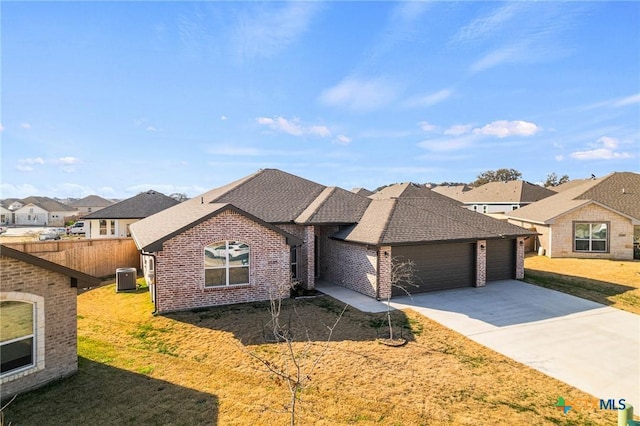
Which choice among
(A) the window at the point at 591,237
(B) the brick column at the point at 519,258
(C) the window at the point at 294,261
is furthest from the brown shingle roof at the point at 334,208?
(A) the window at the point at 591,237

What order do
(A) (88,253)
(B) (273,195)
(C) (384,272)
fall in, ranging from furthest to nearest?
(B) (273,195)
(A) (88,253)
(C) (384,272)

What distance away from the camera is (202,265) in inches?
508

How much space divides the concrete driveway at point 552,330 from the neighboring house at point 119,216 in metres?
27.6

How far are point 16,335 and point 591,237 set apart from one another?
30468 mm

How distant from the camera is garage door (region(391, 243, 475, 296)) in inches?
592

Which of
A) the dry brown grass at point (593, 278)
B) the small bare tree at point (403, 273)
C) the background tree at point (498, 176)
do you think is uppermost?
the background tree at point (498, 176)

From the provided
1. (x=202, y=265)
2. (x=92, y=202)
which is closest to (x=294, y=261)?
(x=202, y=265)

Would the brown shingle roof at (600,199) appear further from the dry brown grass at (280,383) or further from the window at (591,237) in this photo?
the dry brown grass at (280,383)

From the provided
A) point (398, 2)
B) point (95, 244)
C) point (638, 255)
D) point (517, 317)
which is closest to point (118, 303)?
point (95, 244)

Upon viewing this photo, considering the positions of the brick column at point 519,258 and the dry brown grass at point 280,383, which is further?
the brick column at point 519,258

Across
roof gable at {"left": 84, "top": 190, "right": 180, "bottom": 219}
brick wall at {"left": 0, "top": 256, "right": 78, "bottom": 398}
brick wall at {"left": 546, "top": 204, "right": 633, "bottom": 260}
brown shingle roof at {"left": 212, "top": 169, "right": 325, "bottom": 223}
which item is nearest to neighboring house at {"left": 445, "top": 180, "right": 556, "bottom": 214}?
brick wall at {"left": 546, "top": 204, "right": 633, "bottom": 260}

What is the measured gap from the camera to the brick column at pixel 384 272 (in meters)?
14.1

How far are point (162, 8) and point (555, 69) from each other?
18.2m

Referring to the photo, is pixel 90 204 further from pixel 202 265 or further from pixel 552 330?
pixel 552 330
